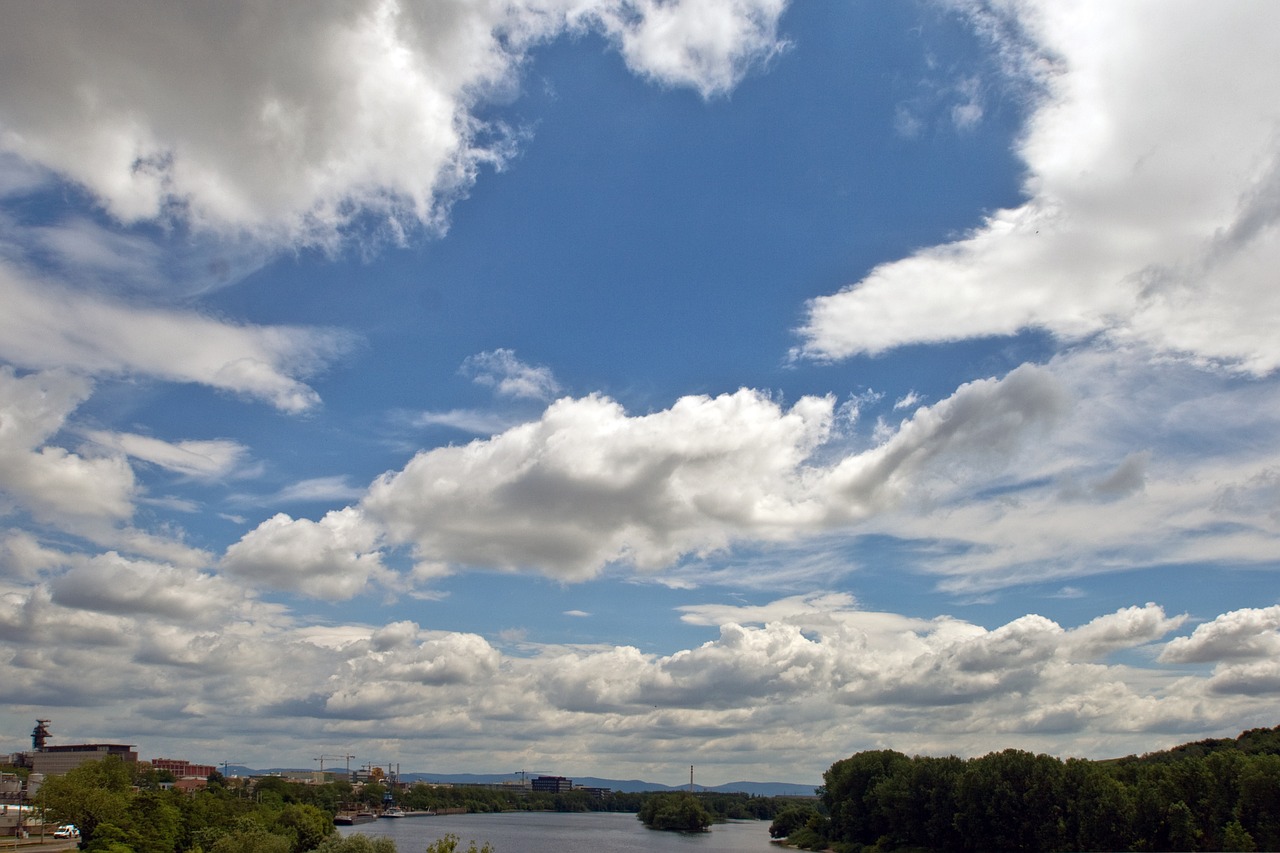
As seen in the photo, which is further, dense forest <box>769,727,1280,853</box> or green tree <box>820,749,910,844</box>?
green tree <box>820,749,910,844</box>

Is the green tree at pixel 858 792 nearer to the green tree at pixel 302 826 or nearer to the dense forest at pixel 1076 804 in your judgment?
the dense forest at pixel 1076 804

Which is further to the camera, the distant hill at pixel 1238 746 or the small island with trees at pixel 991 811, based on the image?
the distant hill at pixel 1238 746

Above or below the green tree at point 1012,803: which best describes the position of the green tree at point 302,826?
below

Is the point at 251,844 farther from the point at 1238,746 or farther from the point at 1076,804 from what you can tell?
the point at 1238,746

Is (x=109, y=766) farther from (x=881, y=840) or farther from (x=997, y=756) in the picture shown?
(x=997, y=756)

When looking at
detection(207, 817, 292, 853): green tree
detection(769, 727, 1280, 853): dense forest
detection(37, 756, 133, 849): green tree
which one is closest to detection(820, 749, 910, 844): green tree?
detection(769, 727, 1280, 853): dense forest

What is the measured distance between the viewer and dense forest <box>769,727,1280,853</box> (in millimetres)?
103688

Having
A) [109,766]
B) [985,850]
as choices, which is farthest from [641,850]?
[109,766]

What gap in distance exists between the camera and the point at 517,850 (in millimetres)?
164625

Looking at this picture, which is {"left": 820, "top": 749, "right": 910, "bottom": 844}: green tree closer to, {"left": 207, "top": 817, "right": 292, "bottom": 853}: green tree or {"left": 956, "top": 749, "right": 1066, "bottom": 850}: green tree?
{"left": 956, "top": 749, "right": 1066, "bottom": 850}: green tree

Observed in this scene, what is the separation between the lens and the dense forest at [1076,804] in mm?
103688

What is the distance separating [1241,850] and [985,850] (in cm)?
3560

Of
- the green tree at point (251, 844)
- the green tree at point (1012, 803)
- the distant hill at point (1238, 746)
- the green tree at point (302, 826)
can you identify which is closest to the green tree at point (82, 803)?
the green tree at point (302, 826)

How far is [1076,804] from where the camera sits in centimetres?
11688
